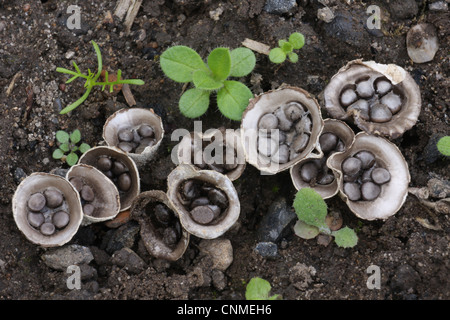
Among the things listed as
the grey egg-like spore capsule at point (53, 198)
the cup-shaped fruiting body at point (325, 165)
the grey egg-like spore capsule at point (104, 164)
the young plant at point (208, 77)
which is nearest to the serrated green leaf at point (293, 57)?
the young plant at point (208, 77)

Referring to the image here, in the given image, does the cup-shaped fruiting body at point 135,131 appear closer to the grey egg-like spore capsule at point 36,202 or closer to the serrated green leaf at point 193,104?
the serrated green leaf at point 193,104

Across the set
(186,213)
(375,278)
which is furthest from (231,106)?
(375,278)

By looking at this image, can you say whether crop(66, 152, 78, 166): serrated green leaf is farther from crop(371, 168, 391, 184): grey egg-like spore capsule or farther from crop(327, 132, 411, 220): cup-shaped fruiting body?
crop(371, 168, 391, 184): grey egg-like spore capsule

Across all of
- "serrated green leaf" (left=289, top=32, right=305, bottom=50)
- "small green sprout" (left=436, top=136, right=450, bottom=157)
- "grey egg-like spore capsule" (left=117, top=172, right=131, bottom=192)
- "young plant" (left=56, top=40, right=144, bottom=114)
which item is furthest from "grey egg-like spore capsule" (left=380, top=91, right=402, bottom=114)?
"grey egg-like spore capsule" (left=117, top=172, right=131, bottom=192)

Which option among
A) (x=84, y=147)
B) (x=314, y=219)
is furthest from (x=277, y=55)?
(x=84, y=147)

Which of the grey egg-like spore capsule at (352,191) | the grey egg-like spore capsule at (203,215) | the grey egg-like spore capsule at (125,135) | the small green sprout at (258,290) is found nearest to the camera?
the small green sprout at (258,290)

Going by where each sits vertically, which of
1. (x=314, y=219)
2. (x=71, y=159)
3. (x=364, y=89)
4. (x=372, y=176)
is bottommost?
(x=314, y=219)

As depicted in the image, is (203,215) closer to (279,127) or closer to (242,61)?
(279,127)
